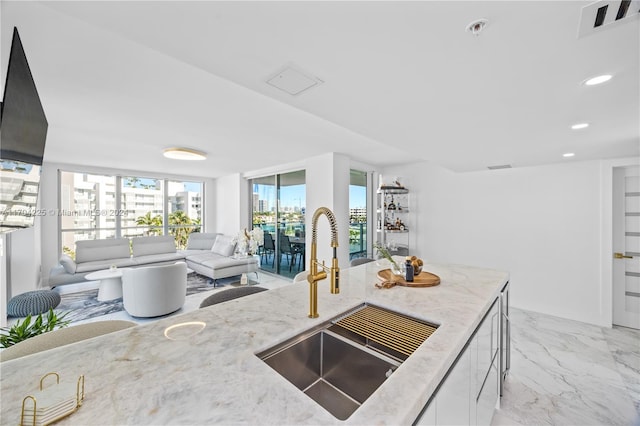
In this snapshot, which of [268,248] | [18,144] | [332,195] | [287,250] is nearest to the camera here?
[18,144]

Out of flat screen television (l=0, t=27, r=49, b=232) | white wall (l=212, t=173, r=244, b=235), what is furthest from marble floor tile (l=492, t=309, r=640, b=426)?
white wall (l=212, t=173, r=244, b=235)

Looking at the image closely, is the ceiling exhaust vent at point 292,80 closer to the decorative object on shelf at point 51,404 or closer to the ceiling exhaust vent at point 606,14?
the ceiling exhaust vent at point 606,14

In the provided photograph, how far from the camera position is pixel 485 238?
4.07 meters

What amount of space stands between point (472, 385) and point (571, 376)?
2010 millimetres

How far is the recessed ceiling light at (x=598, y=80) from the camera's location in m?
1.32

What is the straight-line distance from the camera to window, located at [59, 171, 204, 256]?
5.32 metres

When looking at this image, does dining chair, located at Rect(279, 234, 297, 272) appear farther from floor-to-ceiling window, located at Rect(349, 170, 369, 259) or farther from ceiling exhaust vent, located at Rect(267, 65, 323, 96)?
ceiling exhaust vent, located at Rect(267, 65, 323, 96)

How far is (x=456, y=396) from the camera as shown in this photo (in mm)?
990

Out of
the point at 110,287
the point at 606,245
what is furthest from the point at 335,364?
the point at 110,287

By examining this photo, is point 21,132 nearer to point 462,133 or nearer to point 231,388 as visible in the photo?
point 231,388

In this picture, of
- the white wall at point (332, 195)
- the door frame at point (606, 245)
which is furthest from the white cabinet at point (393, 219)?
the door frame at point (606, 245)

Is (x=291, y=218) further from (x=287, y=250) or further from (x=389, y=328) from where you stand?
(x=389, y=328)

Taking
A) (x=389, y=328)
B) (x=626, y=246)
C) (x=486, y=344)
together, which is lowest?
(x=486, y=344)

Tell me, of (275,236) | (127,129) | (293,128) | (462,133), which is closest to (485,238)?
(462,133)
